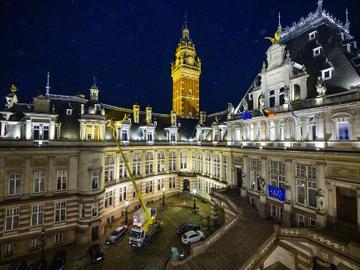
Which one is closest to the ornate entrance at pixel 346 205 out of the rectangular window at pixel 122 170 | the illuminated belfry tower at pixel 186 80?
the rectangular window at pixel 122 170

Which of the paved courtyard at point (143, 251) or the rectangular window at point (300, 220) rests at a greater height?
the rectangular window at point (300, 220)

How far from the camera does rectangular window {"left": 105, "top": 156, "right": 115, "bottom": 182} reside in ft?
118

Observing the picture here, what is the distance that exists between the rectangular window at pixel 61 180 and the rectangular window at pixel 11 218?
17.3ft

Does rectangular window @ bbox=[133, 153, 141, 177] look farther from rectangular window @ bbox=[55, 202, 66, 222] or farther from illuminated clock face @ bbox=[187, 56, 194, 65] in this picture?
illuminated clock face @ bbox=[187, 56, 194, 65]

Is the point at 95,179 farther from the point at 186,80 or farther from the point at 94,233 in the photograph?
the point at 186,80

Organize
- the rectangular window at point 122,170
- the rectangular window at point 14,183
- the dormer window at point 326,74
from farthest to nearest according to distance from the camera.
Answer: the rectangular window at point 122,170 → the rectangular window at point 14,183 → the dormer window at point 326,74

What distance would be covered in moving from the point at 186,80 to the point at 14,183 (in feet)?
200

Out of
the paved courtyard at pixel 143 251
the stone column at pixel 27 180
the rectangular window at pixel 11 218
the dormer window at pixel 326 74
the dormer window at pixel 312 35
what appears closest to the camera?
the dormer window at pixel 326 74

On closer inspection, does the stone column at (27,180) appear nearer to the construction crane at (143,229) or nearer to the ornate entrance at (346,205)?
the construction crane at (143,229)

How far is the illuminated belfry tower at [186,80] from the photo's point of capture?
244 feet

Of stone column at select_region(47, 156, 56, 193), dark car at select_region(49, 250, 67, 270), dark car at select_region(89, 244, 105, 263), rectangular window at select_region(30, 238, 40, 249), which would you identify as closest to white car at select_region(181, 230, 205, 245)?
dark car at select_region(89, 244, 105, 263)

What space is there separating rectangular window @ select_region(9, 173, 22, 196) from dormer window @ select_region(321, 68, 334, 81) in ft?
134

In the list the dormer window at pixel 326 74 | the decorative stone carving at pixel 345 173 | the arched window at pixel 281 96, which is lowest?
the decorative stone carving at pixel 345 173

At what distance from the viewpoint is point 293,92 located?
2669 cm
